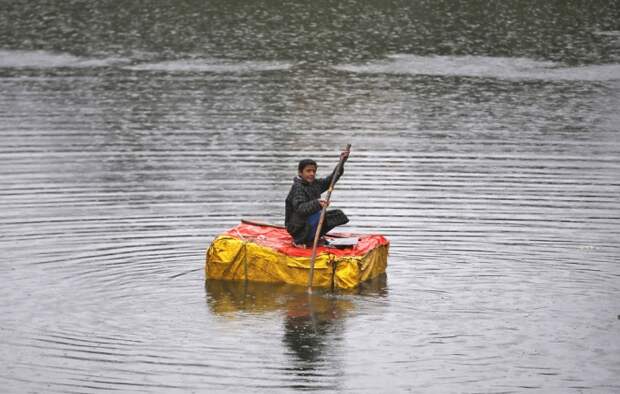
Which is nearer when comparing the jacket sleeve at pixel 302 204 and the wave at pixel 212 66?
the jacket sleeve at pixel 302 204

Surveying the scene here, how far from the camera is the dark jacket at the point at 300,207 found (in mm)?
15633

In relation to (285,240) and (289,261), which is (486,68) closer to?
(285,240)

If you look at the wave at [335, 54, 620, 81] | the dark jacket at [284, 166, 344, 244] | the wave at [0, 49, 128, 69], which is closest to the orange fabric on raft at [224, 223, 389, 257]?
the dark jacket at [284, 166, 344, 244]

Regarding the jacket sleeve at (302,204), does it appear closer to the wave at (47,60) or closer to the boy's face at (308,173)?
the boy's face at (308,173)

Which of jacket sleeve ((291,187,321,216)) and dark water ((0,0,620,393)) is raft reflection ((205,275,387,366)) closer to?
dark water ((0,0,620,393))

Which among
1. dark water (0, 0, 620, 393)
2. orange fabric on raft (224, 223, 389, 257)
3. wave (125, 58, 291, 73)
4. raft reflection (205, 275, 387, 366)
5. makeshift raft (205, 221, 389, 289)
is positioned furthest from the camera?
wave (125, 58, 291, 73)

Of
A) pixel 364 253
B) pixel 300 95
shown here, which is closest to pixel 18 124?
pixel 300 95

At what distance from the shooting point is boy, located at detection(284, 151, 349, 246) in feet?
51.3

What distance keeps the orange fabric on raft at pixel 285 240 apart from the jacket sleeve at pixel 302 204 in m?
0.48

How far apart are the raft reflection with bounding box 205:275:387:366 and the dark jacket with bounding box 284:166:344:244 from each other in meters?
0.77

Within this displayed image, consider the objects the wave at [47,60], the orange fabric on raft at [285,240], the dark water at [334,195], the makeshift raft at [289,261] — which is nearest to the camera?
the dark water at [334,195]

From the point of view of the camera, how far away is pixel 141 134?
83.8ft

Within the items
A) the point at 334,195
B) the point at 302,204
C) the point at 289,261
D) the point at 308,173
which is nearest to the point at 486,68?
the point at 334,195

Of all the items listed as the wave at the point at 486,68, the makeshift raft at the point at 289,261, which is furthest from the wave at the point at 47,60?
the makeshift raft at the point at 289,261
